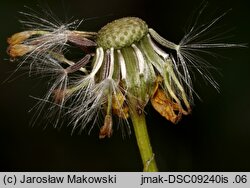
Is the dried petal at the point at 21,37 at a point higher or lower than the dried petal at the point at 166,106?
higher

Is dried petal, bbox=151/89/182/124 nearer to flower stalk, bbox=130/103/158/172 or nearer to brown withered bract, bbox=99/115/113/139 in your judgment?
flower stalk, bbox=130/103/158/172

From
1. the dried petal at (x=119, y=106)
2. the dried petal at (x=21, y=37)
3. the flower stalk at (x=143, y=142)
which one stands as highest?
the dried petal at (x=21, y=37)

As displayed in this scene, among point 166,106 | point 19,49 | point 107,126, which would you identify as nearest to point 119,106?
point 107,126

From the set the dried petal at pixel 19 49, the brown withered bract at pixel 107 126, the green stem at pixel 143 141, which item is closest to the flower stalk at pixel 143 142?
the green stem at pixel 143 141

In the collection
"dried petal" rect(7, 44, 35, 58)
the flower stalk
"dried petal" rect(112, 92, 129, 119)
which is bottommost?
Answer: the flower stalk

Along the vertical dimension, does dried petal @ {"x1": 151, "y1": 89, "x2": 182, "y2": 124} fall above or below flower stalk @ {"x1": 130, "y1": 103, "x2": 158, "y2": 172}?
above

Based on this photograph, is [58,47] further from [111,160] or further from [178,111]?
[111,160]

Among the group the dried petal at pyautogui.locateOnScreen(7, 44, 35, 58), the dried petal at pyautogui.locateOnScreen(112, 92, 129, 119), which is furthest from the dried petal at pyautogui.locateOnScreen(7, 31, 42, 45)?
the dried petal at pyautogui.locateOnScreen(112, 92, 129, 119)

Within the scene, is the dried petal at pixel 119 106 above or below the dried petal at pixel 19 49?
below

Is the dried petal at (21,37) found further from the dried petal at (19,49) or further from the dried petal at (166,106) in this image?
the dried petal at (166,106)

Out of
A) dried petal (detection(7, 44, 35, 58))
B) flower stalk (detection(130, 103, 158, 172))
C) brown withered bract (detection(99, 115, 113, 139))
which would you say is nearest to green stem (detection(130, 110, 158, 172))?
flower stalk (detection(130, 103, 158, 172))

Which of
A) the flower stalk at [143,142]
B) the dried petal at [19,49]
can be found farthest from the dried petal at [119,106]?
the dried petal at [19,49]

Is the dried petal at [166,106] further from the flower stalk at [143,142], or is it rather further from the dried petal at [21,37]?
the dried petal at [21,37]
